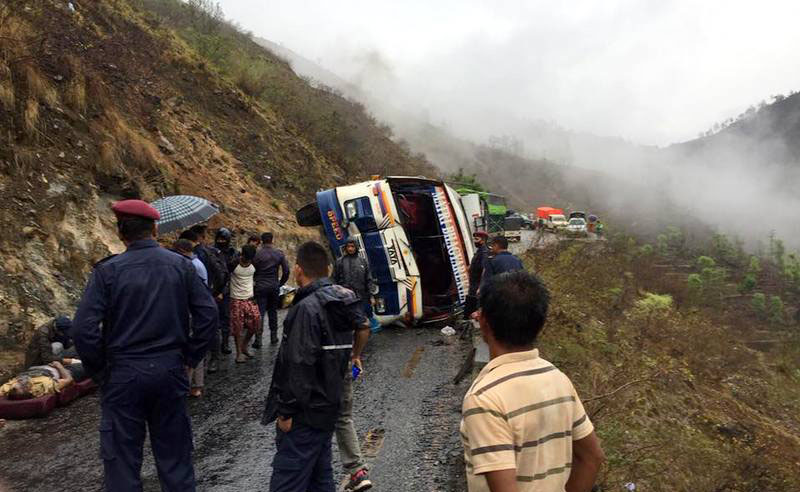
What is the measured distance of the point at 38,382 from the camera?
5.17 m

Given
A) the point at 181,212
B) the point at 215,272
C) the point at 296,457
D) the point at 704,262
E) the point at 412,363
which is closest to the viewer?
the point at 296,457

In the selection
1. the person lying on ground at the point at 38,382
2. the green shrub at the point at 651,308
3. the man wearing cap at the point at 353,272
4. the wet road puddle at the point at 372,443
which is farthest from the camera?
the green shrub at the point at 651,308

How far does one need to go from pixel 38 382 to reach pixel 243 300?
2.33 m

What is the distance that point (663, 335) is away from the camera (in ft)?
42.2

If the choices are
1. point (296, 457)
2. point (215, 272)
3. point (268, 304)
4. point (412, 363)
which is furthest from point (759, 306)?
point (296, 457)

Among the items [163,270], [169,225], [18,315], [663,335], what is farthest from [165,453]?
[663,335]

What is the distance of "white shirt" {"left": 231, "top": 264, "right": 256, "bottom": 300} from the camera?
6734 millimetres

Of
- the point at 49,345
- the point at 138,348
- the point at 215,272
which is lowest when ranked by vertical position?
the point at 49,345

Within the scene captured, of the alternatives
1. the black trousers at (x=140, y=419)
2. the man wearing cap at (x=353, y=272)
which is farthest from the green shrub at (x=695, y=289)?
the black trousers at (x=140, y=419)

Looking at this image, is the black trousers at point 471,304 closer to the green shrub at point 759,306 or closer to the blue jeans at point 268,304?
the blue jeans at point 268,304

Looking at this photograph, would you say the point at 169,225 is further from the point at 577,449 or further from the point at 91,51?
the point at 91,51

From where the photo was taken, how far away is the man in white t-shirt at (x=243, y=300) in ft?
22.0

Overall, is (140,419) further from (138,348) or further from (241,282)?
(241,282)

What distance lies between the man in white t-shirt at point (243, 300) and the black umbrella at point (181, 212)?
69 centimetres
